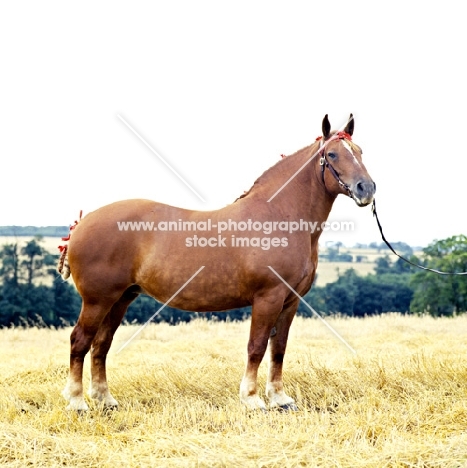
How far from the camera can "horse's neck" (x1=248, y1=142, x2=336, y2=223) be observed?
5.49 metres

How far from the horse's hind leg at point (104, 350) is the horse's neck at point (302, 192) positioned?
189cm

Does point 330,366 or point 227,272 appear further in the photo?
point 330,366

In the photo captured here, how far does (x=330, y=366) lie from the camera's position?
6414 millimetres

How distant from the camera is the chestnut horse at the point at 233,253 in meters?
5.19

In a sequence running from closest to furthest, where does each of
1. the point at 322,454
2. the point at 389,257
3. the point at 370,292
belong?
the point at 322,454
the point at 370,292
the point at 389,257

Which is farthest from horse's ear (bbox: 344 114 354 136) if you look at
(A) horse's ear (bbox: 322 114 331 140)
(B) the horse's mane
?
(B) the horse's mane

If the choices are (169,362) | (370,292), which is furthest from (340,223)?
(370,292)

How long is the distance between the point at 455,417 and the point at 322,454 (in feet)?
5.21

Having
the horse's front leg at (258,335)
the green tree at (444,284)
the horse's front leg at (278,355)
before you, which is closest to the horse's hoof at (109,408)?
the horse's front leg at (258,335)

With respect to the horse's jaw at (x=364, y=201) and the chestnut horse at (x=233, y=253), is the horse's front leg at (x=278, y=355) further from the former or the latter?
the horse's jaw at (x=364, y=201)

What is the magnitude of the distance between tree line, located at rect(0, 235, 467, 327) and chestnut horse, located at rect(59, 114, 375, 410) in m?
11.7

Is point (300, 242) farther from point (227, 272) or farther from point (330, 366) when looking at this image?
point (330, 366)

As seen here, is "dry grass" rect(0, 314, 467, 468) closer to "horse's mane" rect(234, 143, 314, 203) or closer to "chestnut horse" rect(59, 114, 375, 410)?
"chestnut horse" rect(59, 114, 375, 410)

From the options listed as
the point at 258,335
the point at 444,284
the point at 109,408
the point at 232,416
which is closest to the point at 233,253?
the point at 258,335
